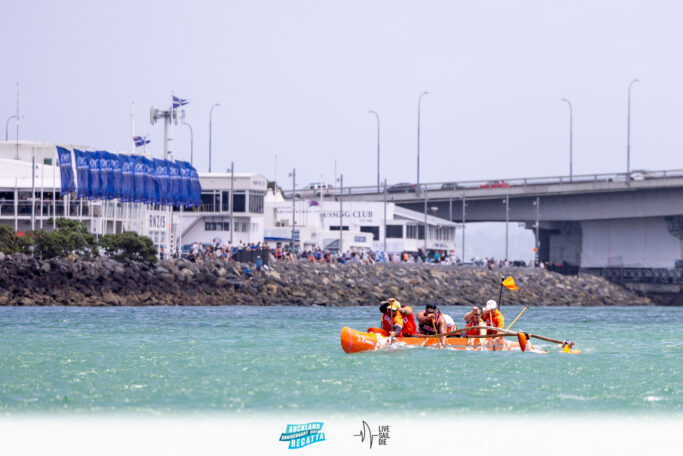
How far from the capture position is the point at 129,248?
82.6m

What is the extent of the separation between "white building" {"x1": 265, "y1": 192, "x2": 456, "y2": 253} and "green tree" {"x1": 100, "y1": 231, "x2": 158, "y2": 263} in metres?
37.2

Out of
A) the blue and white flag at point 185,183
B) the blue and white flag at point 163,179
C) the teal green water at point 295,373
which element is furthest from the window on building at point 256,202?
the teal green water at point 295,373

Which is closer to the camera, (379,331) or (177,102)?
(379,331)

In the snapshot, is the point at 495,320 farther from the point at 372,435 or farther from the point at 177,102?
the point at 177,102

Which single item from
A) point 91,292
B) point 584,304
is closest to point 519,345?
point 91,292

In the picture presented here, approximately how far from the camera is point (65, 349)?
42125 millimetres

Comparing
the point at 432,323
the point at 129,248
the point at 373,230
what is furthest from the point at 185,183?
the point at 432,323

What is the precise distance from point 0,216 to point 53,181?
5262 mm

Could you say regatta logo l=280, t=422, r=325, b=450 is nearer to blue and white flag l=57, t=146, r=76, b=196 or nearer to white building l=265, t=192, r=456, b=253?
blue and white flag l=57, t=146, r=76, b=196

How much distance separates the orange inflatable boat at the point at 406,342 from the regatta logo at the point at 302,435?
14.1 m

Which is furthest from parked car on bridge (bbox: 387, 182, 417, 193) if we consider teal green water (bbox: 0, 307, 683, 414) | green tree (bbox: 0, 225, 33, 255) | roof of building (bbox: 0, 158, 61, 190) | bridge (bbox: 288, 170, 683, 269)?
teal green water (bbox: 0, 307, 683, 414)

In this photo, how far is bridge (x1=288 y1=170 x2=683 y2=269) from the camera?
113 m

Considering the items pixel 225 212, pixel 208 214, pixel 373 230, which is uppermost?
pixel 225 212

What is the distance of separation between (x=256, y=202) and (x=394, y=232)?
710 inches
